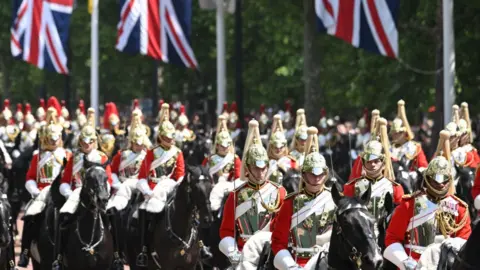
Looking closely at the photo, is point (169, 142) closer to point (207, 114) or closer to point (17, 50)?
point (17, 50)

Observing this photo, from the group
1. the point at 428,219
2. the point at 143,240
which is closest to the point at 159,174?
the point at 143,240

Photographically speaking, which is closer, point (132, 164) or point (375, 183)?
point (375, 183)

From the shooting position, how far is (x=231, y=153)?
19359mm

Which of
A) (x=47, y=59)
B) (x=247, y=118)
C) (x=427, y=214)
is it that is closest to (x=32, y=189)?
(x=427, y=214)

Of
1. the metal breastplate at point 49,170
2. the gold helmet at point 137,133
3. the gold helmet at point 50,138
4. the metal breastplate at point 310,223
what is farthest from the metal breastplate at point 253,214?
the gold helmet at point 137,133

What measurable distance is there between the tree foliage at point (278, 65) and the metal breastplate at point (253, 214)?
19.4m

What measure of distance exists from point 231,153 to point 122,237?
1769 millimetres

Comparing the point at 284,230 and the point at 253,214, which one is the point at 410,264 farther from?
the point at 253,214

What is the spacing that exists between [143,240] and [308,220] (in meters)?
6.37

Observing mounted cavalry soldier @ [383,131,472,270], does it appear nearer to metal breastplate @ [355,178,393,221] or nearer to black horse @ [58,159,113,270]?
metal breastplate @ [355,178,393,221]

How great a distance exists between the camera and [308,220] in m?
11.1

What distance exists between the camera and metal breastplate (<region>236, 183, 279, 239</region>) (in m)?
12.4

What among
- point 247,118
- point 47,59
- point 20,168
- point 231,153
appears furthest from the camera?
point 247,118

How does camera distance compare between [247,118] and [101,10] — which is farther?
[101,10]
